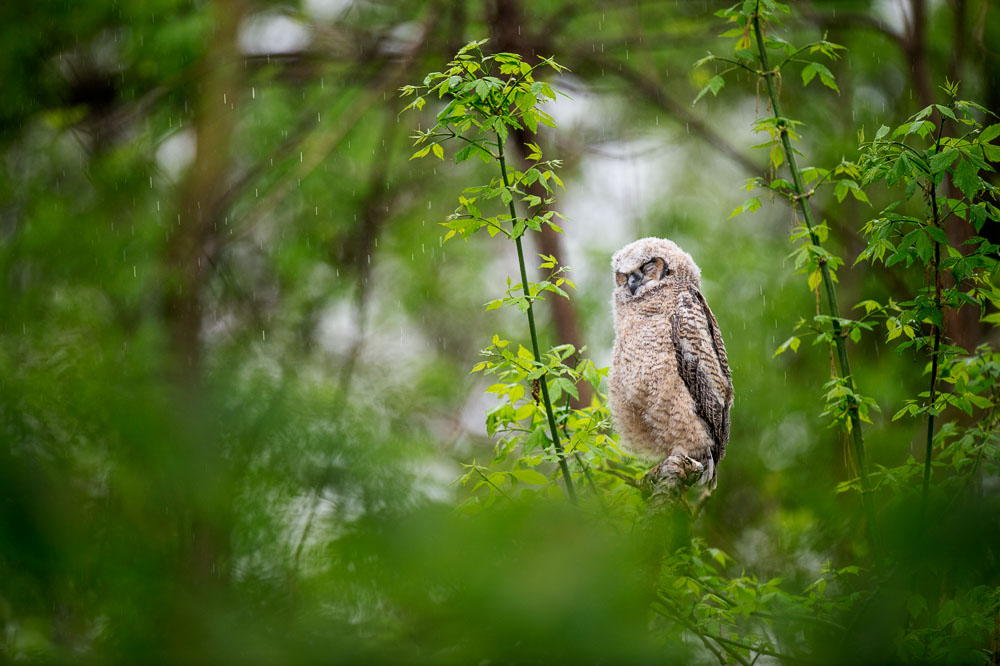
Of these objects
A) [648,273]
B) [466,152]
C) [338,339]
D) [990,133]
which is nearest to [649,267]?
[648,273]

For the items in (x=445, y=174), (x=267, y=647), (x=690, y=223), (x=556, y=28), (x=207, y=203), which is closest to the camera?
(x=267, y=647)

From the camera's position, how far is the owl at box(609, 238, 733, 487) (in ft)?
7.77

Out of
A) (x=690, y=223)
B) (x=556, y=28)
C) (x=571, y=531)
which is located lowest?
(x=571, y=531)

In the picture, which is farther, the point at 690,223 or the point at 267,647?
the point at 690,223

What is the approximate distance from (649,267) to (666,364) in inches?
12.1

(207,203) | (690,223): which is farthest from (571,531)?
(690,223)

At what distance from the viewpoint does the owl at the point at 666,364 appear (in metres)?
2.37

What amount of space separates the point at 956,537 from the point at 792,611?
52.0 inches

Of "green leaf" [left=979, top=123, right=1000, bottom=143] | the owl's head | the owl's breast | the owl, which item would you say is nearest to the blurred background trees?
the owl

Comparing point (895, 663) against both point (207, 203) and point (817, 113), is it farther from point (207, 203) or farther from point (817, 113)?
point (817, 113)

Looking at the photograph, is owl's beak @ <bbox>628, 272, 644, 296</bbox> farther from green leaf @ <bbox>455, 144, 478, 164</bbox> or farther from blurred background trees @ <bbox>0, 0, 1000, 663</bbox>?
blurred background trees @ <bbox>0, 0, 1000, 663</bbox>

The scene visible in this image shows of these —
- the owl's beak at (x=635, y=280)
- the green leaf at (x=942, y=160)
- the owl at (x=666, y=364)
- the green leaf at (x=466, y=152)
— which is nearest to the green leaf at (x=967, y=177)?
the green leaf at (x=942, y=160)

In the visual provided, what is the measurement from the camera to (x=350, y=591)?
0.62m

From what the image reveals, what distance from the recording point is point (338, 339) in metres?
5.37
